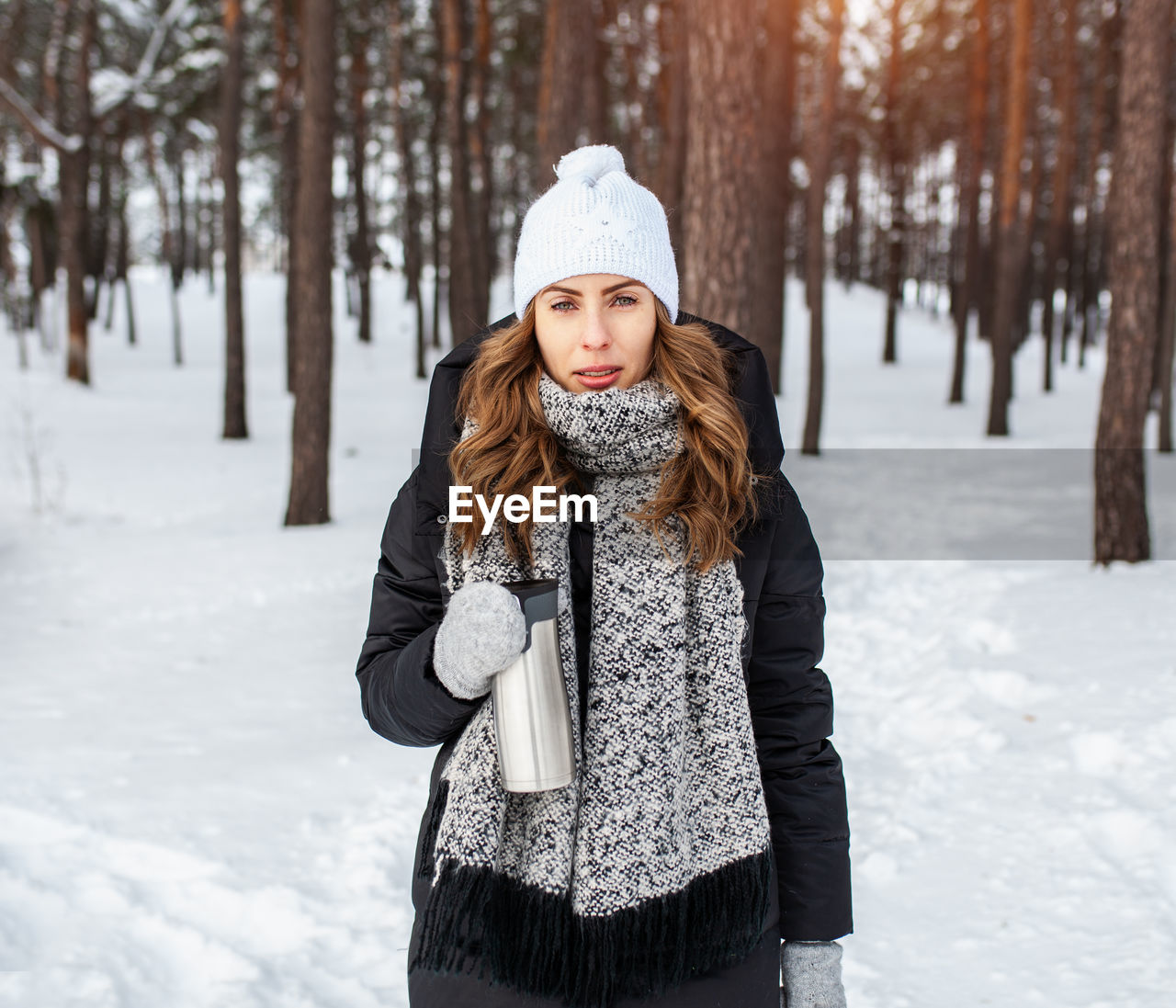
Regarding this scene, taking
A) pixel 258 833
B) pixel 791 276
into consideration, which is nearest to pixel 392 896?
pixel 258 833

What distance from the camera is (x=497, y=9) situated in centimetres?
1981

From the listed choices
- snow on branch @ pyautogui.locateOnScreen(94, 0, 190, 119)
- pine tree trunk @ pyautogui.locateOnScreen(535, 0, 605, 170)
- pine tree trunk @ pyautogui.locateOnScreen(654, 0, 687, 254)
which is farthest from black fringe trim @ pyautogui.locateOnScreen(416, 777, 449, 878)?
snow on branch @ pyautogui.locateOnScreen(94, 0, 190, 119)

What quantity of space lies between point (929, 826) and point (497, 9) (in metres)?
19.5

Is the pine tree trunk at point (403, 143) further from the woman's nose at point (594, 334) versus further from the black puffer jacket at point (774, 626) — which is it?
the black puffer jacket at point (774, 626)

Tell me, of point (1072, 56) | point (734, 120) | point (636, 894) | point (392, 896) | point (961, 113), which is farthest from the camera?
point (961, 113)

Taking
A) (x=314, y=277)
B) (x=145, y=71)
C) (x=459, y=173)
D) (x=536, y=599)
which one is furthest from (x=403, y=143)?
(x=536, y=599)

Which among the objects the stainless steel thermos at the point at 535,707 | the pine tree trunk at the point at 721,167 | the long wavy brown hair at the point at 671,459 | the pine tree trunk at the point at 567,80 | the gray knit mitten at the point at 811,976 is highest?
the pine tree trunk at the point at 567,80

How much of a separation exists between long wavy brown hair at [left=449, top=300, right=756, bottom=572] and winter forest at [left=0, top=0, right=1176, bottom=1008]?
311 millimetres

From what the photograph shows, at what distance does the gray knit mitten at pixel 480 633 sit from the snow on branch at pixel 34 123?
2111cm

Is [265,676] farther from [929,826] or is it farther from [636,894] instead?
[636,894]

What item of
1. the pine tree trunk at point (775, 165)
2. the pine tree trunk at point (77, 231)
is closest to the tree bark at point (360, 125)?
the pine tree trunk at point (77, 231)

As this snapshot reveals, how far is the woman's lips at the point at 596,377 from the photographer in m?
1.89

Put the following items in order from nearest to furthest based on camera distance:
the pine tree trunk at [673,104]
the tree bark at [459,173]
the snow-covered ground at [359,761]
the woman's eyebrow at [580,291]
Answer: the woman's eyebrow at [580,291], the snow-covered ground at [359,761], the pine tree trunk at [673,104], the tree bark at [459,173]

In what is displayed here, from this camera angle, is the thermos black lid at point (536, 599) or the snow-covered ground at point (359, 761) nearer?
the thermos black lid at point (536, 599)
